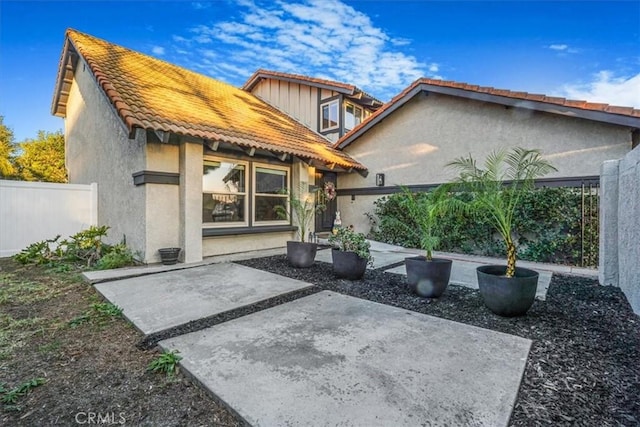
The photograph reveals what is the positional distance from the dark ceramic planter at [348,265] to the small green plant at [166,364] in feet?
9.76

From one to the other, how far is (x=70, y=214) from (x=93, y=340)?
6778 millimetres

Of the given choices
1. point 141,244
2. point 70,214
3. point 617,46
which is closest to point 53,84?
point 70,214

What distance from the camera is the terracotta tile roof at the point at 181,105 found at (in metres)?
5.98

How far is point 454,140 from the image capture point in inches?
323

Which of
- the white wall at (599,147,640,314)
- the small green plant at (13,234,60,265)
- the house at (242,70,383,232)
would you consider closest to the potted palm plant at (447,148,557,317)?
the white wall at (599,147,640,314)

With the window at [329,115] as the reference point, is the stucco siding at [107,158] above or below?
below

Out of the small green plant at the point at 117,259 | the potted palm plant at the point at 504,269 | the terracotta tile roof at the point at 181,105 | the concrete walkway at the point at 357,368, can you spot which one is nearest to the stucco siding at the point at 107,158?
the small green plant at the point at 117,259

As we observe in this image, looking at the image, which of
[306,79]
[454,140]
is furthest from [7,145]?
[454,140]

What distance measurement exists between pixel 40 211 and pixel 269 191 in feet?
18.8

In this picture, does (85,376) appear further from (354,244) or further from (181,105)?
(181,105)

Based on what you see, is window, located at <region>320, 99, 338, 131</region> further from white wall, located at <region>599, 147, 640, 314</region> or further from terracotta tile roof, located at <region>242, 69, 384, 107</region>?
white wall, located at <region>599, 147, 640, 314</region>

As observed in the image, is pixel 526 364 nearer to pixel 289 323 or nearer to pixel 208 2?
pixel 289 323

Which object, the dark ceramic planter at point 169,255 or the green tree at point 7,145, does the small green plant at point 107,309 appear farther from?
the green tree at point 7,145

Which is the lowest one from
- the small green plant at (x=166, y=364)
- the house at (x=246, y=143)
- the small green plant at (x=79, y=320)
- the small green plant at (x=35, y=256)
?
the small green plant at (x=79, y=320)
